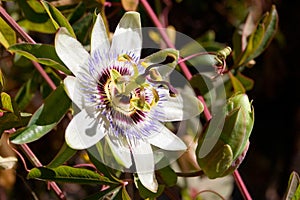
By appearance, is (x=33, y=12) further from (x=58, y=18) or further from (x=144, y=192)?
(x=144, y=192)

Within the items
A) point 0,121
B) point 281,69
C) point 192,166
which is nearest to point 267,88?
point 281,69

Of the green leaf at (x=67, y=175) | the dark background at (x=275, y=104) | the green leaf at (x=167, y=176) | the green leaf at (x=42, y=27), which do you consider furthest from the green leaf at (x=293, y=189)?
the dark background at (x=275, y=104)

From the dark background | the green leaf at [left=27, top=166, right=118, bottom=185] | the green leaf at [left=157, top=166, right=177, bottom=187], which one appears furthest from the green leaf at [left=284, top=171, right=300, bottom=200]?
the dark background

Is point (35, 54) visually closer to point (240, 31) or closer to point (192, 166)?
point (192, 166)

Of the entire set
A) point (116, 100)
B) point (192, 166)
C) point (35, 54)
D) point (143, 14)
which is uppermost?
point (35, 54)

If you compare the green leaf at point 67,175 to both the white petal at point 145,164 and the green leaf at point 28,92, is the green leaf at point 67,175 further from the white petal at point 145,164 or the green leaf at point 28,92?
the green leaf at point 28,92
